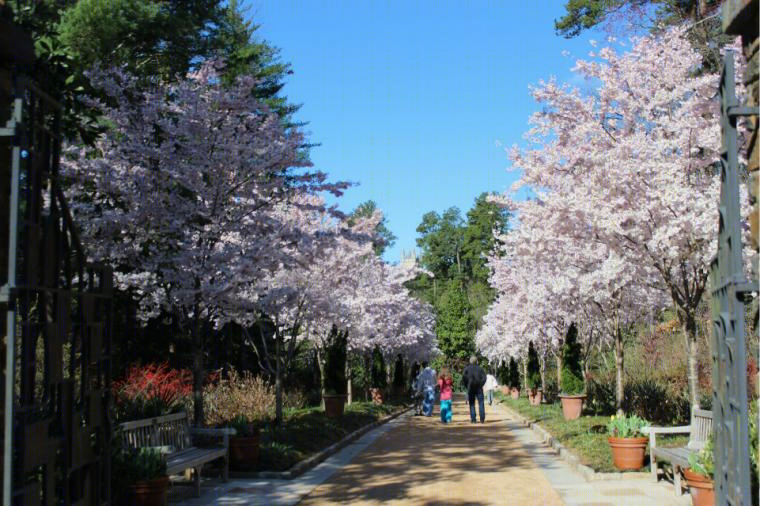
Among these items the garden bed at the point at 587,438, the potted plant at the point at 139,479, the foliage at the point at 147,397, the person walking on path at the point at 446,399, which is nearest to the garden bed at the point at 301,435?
the foliage at the point at 147,397

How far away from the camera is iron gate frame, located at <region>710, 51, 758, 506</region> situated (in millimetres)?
4180

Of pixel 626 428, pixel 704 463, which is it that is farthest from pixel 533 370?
pixel 704 463

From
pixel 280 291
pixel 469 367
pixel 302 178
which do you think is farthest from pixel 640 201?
pixel 469 367

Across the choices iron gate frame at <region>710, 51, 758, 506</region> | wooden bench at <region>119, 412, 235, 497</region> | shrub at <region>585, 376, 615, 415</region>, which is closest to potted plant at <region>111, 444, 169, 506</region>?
wooden bench at <region>119, 412, 235, 497</region>

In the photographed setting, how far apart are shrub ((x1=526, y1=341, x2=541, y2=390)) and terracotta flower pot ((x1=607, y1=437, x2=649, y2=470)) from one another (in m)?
21.0

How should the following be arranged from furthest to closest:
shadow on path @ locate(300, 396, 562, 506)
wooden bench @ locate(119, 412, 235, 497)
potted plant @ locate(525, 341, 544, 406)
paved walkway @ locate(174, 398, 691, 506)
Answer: potted plant @ locate(525, 341, 544, 406) < shadow on path @ locate(300, 396, 562, 506) < paved walkway @ locate(174, 398, 691, 506) < wooden bench @ locate(119, 412, 235, 497)

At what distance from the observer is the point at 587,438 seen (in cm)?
1490

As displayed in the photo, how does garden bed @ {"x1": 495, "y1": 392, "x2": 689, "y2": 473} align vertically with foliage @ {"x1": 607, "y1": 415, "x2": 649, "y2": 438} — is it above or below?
below

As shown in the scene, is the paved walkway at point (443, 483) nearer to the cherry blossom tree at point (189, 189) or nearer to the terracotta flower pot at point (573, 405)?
the cherry blossom tree at point (189, 189)

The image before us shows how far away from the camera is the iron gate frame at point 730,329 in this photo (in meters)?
4.18

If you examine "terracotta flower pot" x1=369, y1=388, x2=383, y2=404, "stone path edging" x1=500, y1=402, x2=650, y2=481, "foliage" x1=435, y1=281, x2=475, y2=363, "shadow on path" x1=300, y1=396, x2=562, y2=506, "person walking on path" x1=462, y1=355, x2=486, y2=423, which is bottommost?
"shadow on path" x1=300, y1=396, x2=562, y2=506

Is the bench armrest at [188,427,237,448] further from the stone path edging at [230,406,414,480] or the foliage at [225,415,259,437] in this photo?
the stone path edging at [230,406,414,480]

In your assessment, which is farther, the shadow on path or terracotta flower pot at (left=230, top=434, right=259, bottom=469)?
terracotta flower pot at (left=230, top=434, right=259, bottom=469)

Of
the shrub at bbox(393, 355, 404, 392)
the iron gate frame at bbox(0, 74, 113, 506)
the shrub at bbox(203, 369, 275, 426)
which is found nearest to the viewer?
the iron gate frame at bbox(0, 74, 113, 506)
